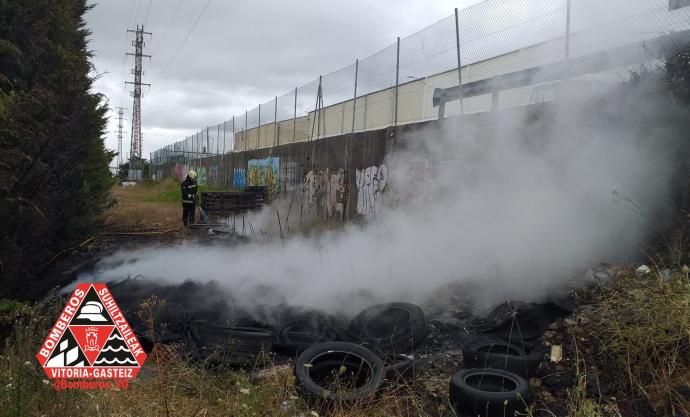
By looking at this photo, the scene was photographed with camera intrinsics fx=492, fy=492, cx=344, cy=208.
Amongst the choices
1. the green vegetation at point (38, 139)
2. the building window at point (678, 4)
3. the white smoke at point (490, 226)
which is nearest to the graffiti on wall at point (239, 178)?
the green vegetation at point (38, 139)

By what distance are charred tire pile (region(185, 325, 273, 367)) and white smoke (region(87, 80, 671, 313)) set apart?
1014 millimetres

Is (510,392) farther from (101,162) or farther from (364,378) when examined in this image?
(101,162)

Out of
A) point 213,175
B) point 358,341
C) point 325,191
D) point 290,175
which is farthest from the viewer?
point 213,175

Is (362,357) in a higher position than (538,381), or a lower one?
higher

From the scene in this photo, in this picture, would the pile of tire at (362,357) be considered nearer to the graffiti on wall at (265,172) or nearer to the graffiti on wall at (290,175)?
the graffiti on wall at (290,175)

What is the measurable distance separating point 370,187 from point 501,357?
6.18 m

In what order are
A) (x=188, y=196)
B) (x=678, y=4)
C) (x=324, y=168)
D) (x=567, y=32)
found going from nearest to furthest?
(x=678, y=4) < (x=567, y=32) < (x=324, y=168) < (x=188, y=196)

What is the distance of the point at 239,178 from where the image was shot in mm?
20953

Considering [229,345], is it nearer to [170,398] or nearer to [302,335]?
[302,335]

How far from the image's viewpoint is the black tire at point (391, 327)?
4414mm

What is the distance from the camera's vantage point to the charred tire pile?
13.8ft

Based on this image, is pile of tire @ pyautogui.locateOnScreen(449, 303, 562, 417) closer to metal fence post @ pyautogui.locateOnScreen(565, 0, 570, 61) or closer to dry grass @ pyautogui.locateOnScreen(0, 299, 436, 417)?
dry grass @ pyautogui.locateOnScreen(0, 299, 436, 417)

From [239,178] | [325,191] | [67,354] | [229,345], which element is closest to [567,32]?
[229,345]

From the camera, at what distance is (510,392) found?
3090 mm
